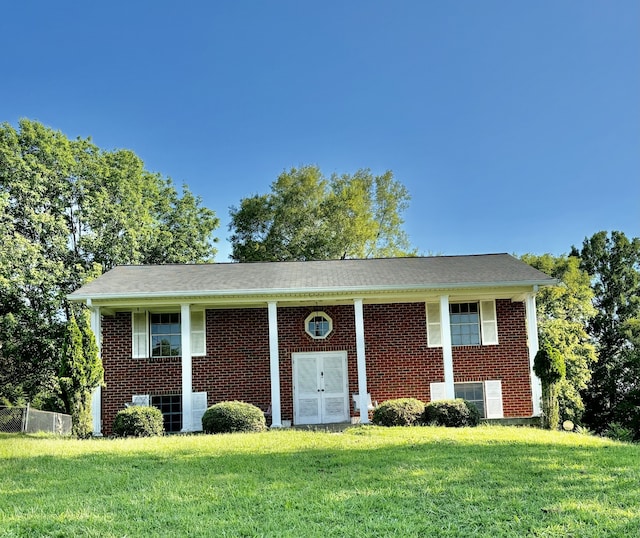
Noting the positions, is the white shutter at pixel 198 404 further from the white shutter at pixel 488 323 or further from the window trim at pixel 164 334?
the white shutter at pixel 488 323

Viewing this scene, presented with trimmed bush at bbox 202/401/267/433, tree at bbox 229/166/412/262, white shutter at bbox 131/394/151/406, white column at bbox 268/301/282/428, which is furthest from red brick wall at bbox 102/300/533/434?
tree at bbox 229/166/412/262

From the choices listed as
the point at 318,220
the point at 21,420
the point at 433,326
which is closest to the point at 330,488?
the point at 433,326

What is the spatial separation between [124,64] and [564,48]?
13234mm

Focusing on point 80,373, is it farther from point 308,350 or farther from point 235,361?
point 308,350

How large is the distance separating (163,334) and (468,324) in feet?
29.7

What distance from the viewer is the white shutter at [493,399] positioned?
1770cm

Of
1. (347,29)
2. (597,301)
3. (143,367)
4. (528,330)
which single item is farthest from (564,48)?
(597,301)

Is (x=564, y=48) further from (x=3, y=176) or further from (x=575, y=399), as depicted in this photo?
(x=3, y=176)

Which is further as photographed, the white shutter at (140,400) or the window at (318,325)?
the window at (318,325)

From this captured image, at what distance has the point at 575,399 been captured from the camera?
25188 millimetres

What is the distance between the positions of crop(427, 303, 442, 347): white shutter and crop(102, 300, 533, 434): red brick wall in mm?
170

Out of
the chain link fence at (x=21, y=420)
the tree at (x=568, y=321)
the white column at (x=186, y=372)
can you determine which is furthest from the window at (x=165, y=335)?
the tree at (x=568, y=321)

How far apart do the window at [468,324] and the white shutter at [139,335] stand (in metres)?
8.29

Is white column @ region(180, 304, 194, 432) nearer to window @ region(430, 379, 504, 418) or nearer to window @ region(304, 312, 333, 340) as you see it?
window @ region(304, 312, 333, 340)
